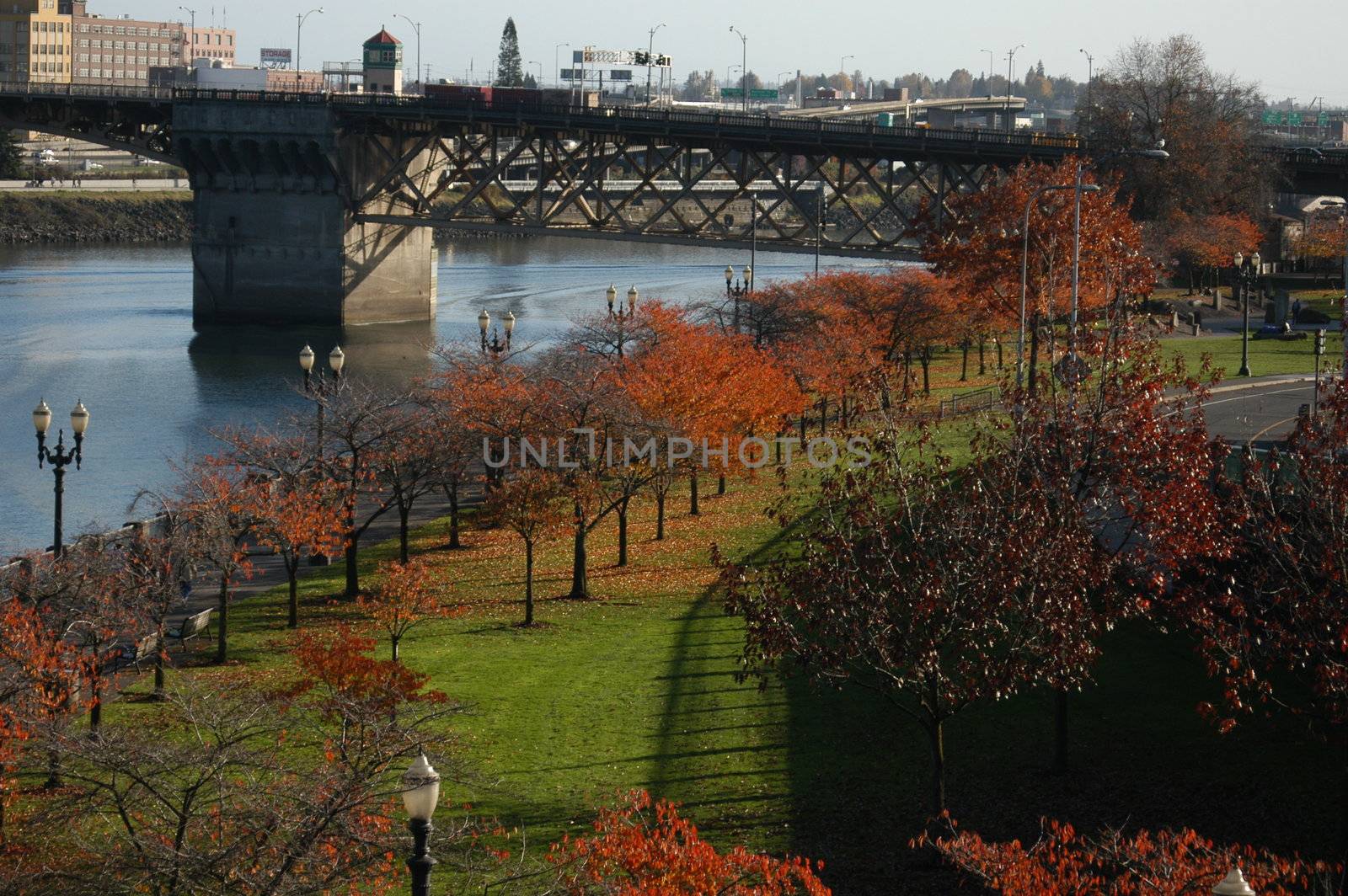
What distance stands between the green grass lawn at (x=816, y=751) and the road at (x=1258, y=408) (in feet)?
55.6

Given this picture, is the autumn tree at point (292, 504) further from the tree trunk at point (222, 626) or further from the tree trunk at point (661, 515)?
the tree trunk at point (661, 515)

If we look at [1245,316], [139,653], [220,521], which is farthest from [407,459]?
[1245,316]

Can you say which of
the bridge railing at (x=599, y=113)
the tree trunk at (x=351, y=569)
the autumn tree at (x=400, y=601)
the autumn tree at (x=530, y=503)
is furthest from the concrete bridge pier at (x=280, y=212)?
the autumn tree at (x=400, y=601)

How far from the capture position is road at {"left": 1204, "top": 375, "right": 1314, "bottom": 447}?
45344mm

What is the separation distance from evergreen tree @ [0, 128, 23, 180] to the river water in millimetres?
19788

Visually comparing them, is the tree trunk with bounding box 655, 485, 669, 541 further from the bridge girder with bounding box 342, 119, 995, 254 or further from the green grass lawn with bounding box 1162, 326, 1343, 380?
the bridge girder with bounding box 342, 119, 995, 254

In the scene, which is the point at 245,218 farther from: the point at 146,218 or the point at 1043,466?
the point at 1043,466

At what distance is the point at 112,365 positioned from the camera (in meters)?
81.6

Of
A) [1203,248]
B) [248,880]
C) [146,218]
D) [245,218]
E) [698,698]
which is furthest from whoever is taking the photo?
[146,218]

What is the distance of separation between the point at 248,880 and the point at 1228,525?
15.4 metres

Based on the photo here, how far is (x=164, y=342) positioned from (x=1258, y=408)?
6069cm

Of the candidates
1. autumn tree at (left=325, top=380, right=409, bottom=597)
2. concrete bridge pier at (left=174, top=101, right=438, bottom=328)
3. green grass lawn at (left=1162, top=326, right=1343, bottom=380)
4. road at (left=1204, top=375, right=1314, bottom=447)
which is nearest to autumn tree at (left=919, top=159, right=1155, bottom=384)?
road at (left=1204, top=375, right=1314, bottom=447)

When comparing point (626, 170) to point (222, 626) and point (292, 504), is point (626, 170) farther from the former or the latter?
point (222, 626)

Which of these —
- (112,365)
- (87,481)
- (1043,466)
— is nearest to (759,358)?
(87,481)
